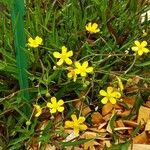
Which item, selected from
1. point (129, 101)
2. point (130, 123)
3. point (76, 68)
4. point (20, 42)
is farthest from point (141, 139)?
point (20, 42)

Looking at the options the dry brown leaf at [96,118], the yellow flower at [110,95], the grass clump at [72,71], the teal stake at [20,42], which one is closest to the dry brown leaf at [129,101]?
the grass clump at [72,71]

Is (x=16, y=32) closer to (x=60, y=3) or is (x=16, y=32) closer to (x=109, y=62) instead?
(x=109, y=62)

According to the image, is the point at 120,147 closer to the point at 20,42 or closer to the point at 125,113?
the point at 125,113

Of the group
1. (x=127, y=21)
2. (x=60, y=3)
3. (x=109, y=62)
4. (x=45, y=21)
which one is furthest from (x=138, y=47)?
(x=60, y=3)

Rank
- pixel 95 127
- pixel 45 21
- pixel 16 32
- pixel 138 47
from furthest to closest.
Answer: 1. pixel 45 21
2. pixel 95 127
3. pixel 138 47
4. pixel 16 32

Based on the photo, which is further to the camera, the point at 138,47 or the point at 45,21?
the point at 45,21

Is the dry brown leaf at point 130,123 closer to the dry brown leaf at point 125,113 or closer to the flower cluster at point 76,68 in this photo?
the dry brown leaf at point 125,113

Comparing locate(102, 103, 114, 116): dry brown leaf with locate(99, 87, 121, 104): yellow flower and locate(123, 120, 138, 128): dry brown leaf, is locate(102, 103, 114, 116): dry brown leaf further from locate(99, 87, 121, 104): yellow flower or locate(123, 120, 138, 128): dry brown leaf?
locate(99, 87, 121, 104): yellow flower
